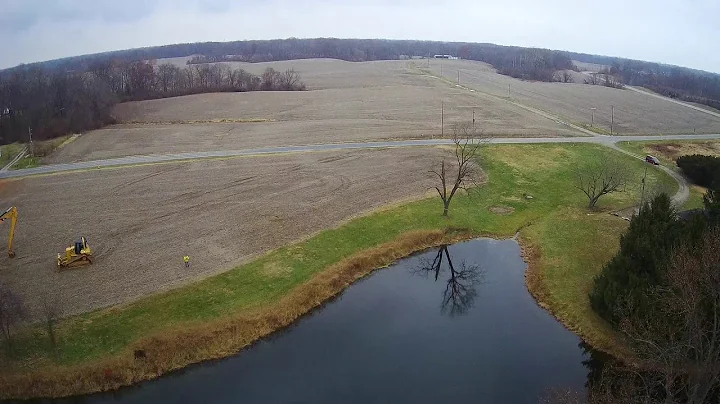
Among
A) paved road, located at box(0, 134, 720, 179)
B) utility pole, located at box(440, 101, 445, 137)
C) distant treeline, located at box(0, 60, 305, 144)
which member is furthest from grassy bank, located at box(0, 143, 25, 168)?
utility pole, located at box(440, 101, 445, 137)

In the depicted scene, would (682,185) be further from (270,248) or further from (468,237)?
(270,248)

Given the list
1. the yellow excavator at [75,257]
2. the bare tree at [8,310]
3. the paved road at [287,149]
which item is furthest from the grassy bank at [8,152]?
the bare tree at [8,310]

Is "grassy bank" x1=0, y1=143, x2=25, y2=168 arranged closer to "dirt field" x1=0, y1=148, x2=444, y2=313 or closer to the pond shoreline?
"dirt field" x1=0, y1=148, x2=444, y2=313

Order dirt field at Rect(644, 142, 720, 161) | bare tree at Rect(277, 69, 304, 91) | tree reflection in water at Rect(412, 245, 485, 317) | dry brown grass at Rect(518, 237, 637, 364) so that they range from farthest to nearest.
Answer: bare tree at Rect(277, 69, 304, 91) → dirt field at Rect(644, 142, 720, 161) → tree reflection in water at Rect(412, 245, 485, 317) → dry brown grass at Rect(518, 237, 637, 364)

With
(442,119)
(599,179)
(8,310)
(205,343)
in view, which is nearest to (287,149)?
(442,119)

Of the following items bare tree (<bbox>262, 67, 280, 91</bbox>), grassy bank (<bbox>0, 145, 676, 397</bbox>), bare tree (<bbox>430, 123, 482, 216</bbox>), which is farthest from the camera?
bare tree (<bbox>262, 67, 280, 91</bbox>)

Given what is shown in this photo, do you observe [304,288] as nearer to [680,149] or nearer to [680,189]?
[680,189]

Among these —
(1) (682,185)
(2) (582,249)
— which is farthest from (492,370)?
(1) (682,185)
